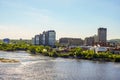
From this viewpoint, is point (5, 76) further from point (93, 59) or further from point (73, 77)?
point (93, 59)

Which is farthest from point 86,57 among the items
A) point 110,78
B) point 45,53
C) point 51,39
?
point 51,39

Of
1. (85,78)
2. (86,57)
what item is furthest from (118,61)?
(85,78)

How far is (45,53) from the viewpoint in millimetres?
109688

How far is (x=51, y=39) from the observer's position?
17850cm

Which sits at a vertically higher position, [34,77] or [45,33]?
[45,33]

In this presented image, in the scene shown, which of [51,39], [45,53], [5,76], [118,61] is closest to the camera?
[5,76]

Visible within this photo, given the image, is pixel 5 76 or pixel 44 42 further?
pixel 44 42

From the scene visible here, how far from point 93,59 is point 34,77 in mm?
46072

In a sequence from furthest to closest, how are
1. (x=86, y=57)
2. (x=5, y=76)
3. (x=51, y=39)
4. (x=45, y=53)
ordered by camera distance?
(x=51, y=39) < (x=45, y=53) < (x=86, y=57) < (x=5, y=76)

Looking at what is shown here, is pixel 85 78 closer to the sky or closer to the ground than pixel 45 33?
closer to the ground

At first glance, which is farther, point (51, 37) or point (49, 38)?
point (49, 38)

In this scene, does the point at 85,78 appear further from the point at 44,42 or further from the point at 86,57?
the point at 44,42

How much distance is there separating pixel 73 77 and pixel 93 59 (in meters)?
43.5

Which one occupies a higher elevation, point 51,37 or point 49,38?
point 51,37
